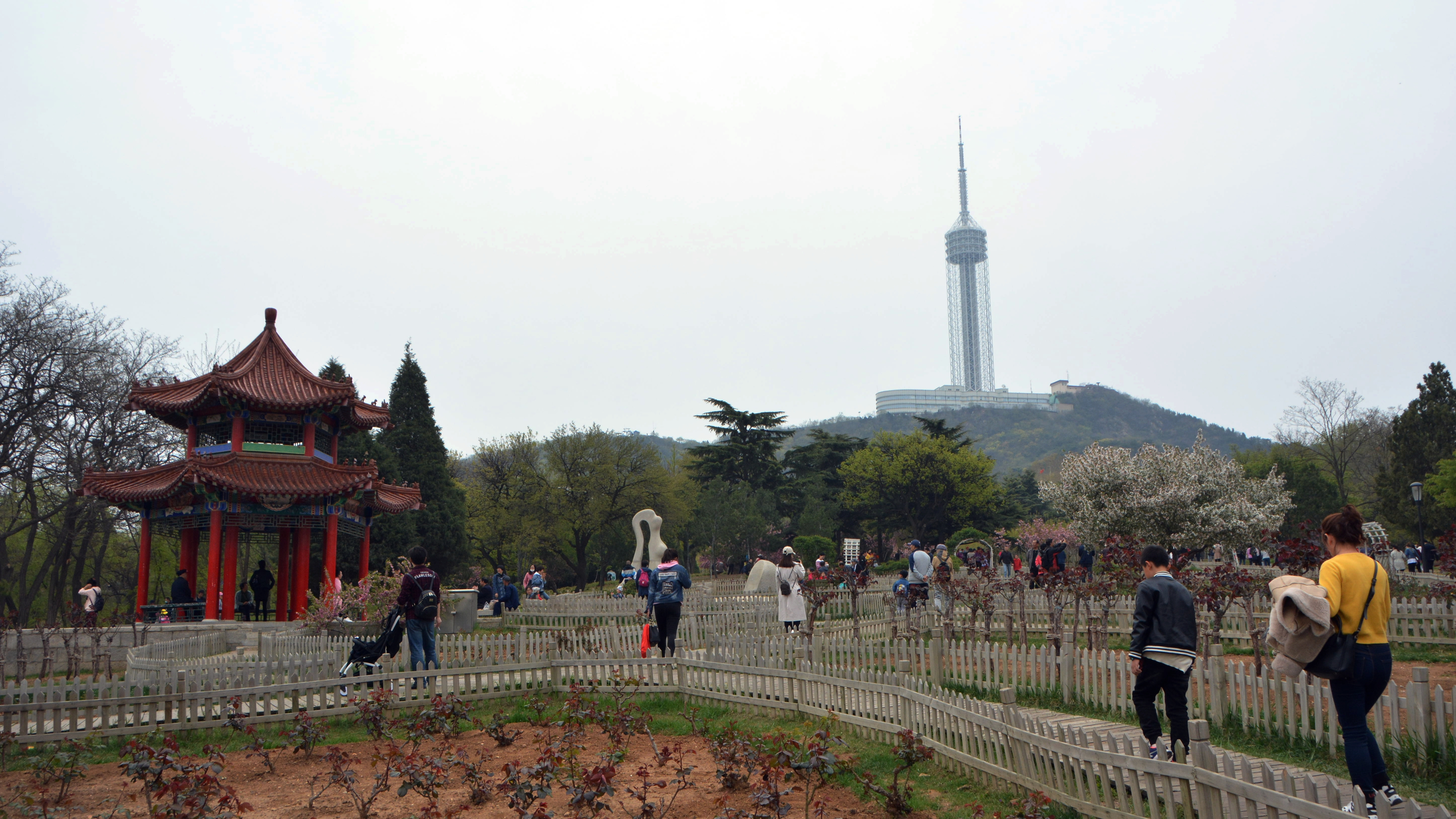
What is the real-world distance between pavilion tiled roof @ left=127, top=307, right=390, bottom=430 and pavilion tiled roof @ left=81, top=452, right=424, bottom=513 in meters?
1.36

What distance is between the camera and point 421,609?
11.6 m

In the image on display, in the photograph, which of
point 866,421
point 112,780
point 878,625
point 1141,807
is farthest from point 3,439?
point 866,421

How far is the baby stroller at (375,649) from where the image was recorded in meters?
11.4

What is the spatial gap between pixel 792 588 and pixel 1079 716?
21.4ft

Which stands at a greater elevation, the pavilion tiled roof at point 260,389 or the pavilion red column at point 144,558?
the pavilion tiled roof at point 260,389

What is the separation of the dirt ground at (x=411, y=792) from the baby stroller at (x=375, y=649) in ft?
6.12

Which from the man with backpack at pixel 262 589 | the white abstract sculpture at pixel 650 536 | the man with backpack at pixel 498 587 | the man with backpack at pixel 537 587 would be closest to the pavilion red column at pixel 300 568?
the man with backpack at pixel 262 589

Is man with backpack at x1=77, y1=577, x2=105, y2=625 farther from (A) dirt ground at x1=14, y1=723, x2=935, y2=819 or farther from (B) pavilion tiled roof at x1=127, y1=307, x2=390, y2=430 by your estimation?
(A) dirt ground at x1=14, y1=723, x2=935, y2=819

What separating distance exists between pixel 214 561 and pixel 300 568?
7.09 ft

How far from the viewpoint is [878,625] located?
56.9ft

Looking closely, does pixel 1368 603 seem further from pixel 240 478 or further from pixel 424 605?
pixel 240 478

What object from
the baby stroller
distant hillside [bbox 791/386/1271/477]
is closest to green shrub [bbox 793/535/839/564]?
the baby stroller

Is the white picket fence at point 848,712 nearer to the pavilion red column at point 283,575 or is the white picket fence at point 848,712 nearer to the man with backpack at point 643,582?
the man with backpack at point 643,582

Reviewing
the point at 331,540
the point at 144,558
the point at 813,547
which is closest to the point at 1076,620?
the point at 331,540
